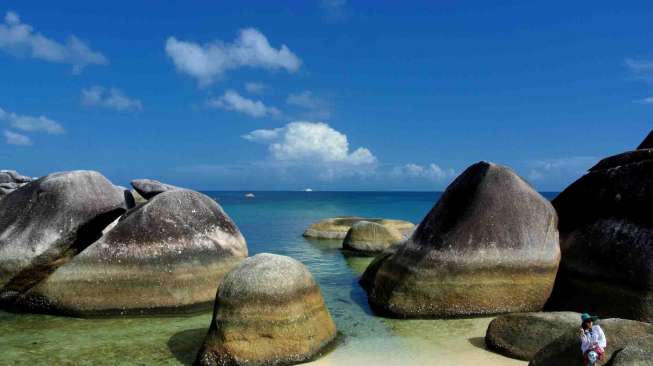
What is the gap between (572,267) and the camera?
12.0 m

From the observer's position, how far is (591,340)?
6406mm

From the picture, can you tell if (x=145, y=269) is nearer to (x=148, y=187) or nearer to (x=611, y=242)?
(x=148, y=187)

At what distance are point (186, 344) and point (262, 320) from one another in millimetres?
2194

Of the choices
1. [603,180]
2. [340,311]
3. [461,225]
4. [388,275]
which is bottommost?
[340,311]

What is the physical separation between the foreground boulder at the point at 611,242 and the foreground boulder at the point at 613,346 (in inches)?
158

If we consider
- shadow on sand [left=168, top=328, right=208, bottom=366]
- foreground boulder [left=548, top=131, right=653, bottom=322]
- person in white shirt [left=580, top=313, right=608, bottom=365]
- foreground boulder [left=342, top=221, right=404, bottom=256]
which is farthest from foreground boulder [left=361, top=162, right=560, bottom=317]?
foreground boulder [left=342, top=221, right=404, bottom=256]

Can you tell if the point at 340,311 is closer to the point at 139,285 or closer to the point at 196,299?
the point at 196,299

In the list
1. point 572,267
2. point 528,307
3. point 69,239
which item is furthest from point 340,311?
point 69,239

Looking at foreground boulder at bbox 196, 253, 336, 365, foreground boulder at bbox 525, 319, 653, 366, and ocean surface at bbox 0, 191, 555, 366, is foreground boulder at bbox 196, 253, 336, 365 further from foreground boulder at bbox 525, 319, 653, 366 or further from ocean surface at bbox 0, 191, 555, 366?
foreground boulder at bbox 525, 319, 653, 366

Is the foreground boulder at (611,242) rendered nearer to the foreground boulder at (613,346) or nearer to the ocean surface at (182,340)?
the ocean surface at (182,340)

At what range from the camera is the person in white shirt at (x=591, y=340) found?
20.8 feet

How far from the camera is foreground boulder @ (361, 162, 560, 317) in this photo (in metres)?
11.8

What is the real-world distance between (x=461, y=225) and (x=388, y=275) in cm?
220

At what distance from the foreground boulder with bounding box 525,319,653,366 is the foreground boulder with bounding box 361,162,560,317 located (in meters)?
4.41
